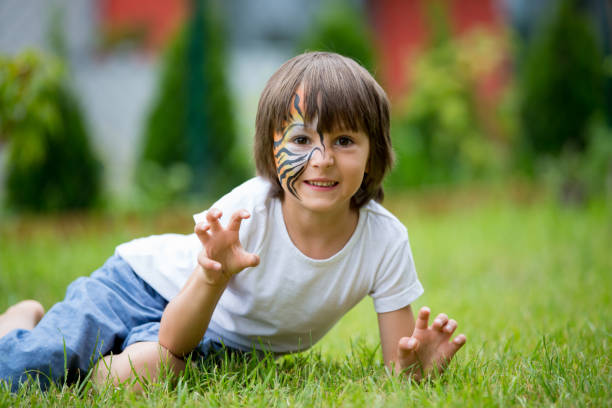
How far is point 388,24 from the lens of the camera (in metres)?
10.2

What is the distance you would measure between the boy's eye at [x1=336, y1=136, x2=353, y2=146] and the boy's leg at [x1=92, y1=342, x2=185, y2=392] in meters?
0.89

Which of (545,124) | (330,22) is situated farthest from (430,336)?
(330,22)

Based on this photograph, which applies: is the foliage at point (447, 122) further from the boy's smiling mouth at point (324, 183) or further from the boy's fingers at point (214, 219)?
the boy's fingers at point (214, 219)

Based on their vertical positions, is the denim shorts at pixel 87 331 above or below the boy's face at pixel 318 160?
below

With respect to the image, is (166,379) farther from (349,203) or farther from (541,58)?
(541,58)

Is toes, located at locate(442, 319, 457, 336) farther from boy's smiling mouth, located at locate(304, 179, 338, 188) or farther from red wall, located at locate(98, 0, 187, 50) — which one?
red wall, located at locate(98, 0, 187, 50)

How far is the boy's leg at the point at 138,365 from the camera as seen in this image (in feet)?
6.28

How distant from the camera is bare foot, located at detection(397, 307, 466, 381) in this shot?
75.7 inches

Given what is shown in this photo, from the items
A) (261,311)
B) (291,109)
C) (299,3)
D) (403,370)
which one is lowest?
(403,370)

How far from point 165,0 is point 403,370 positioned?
27.2ft

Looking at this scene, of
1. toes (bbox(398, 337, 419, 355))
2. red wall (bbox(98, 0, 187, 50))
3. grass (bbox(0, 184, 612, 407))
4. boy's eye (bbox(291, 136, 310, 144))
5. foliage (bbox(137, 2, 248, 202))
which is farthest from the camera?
red wall (bbox(98, 0, 187, 50))

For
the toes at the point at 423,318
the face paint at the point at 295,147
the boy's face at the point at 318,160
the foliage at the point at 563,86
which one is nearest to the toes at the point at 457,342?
the toes at the point at 423,318

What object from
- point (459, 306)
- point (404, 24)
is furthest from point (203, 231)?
point (404, 24)

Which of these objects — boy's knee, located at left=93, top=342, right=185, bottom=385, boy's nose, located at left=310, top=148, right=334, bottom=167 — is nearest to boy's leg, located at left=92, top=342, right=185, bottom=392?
boy's knee, located at left=93, top=342, right=185, bottom=385
